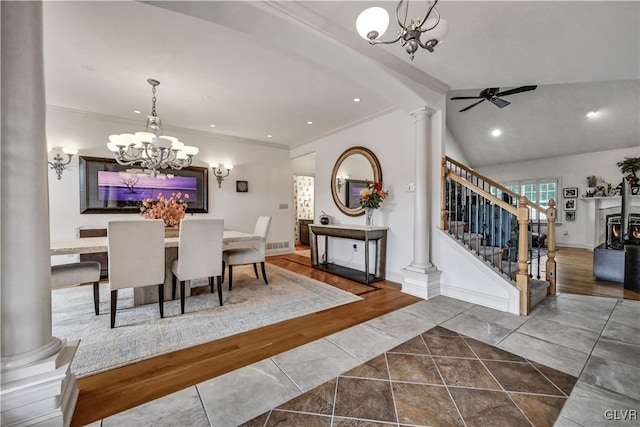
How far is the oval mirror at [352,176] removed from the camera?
14.4 ft

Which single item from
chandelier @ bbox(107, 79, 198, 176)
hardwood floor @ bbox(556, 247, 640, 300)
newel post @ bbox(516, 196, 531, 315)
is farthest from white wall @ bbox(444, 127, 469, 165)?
chandelier @ bbox(107, 79, 198, 176)

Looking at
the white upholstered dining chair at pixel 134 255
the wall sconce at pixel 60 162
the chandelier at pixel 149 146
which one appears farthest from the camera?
the wall sconce at pixel 60 162

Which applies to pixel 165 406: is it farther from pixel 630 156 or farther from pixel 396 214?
pixel 630 156

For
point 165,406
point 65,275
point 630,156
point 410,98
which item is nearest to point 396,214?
point 410,98

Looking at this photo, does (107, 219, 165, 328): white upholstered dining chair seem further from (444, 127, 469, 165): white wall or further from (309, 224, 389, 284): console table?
(444, 127, 469, 165): white wall

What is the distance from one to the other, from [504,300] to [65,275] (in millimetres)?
4426

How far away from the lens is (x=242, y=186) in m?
5.75

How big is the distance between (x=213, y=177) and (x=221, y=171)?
21cm

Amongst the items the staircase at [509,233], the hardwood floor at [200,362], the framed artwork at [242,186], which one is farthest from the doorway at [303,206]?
the hardwood floor at [200,362]

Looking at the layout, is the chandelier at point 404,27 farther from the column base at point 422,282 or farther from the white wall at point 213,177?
the white wall at point 213,177

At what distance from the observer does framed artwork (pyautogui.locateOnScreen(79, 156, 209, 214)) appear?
4273mm

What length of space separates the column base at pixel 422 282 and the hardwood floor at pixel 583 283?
174cm

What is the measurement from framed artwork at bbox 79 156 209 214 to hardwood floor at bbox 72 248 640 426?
9.84 ft

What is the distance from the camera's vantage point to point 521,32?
2.24m
